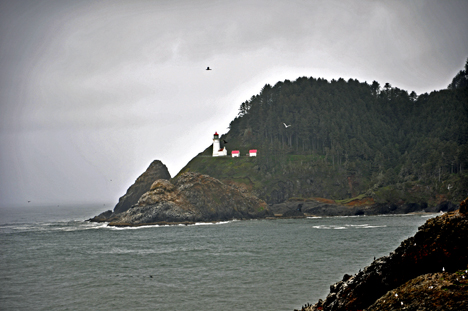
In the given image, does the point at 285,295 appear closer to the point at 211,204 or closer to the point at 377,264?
the point at 377,264

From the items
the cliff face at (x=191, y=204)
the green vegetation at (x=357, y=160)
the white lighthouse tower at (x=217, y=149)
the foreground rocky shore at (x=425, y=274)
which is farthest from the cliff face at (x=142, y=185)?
the foreground rocky shore at (x=425, y=274)

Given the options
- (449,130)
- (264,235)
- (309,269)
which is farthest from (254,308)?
(449,130)

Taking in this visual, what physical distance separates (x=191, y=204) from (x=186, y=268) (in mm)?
75744

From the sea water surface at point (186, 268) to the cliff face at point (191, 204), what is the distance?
107ft

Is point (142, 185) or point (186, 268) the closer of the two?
point (186, 268)

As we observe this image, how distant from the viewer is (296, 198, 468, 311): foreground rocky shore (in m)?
11.6

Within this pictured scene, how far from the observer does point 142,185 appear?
149 metres

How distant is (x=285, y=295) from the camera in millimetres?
34906

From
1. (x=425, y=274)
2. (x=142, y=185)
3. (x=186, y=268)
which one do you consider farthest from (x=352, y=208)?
(x=425, y=274)

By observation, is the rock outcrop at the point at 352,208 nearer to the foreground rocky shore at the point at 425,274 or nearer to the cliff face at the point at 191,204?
the cliff face at the point at 191,204

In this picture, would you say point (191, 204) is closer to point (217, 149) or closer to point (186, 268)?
point (217, 149)

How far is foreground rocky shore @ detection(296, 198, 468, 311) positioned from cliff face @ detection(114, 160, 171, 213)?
137 meters

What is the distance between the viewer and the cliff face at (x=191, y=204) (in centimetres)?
11981

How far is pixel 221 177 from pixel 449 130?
10131cm
